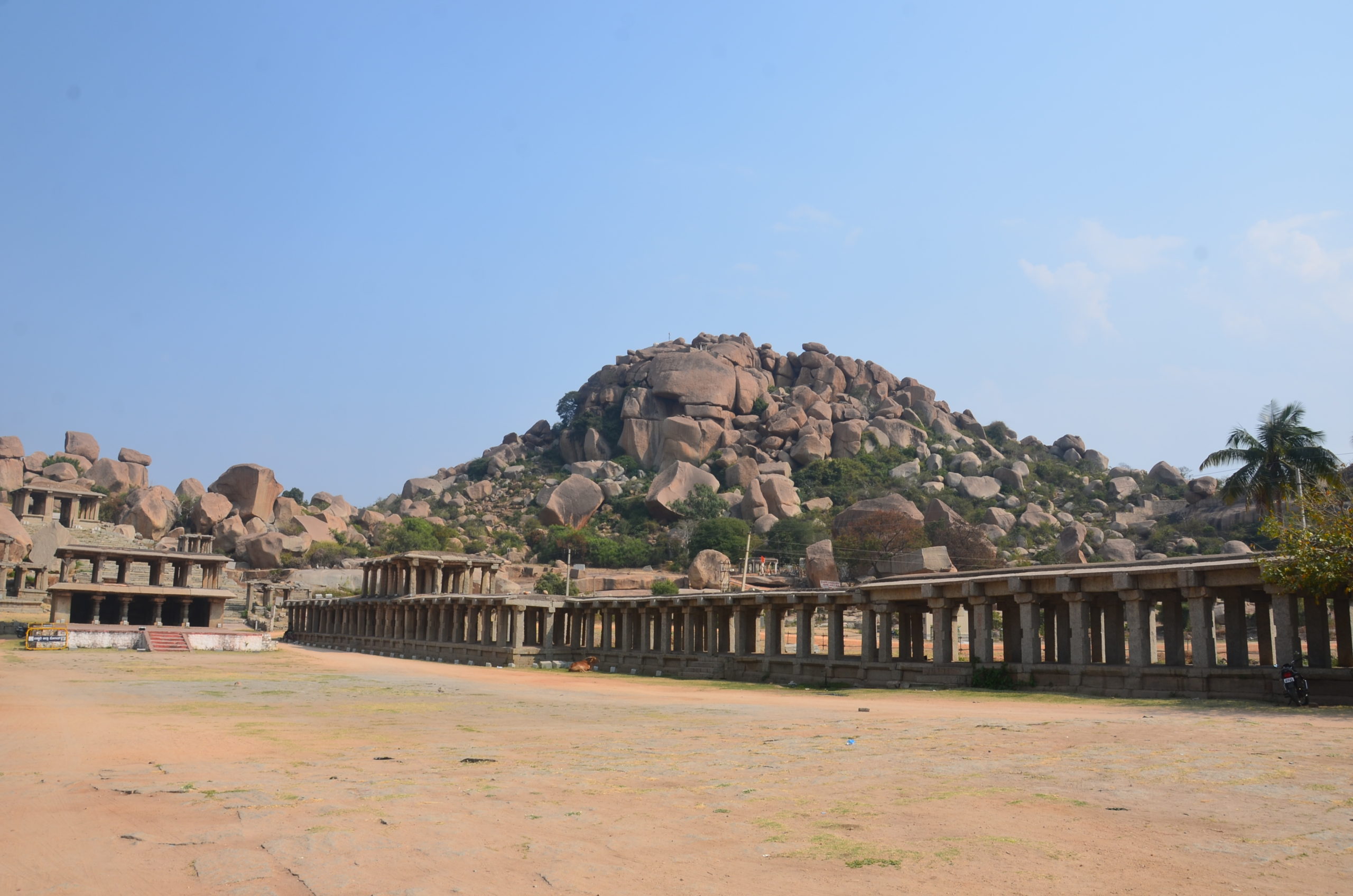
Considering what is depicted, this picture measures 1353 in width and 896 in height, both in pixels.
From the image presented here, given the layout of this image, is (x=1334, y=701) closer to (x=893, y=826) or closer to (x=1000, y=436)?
(x=893, y=826)

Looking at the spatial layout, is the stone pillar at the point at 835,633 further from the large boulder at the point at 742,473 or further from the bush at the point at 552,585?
the large boulder at the point at 742,473

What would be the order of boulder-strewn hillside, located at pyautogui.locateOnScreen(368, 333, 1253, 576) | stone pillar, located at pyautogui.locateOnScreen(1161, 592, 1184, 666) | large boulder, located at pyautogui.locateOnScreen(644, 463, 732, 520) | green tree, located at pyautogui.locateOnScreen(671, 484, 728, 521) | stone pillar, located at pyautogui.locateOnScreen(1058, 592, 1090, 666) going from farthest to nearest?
large boulder, located at pyautogui.locateOnScreen(644, 463, 732, 520), green tree, located at pyautogui.locateOnScreen(671, 484, 728, 521), boulder-strewn hillside, located at pyautogui.locateOnScreen(368, 333, 1253, 576), stone pillar, located at pyautogui.locateOnScreen(1161, 592, 1184, 666), stone pillar, located at pyautogui.locateOnScreen(1058, 592, 1090, 666)

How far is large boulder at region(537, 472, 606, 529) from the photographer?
4045 inches

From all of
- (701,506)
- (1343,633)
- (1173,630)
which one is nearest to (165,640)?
(1173,630)

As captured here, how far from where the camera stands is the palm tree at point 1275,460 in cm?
4522

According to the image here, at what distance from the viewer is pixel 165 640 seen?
161 feet

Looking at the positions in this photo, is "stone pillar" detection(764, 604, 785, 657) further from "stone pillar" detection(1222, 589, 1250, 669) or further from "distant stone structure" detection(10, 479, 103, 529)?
"distant stone structure" detection(10, 479, 103, 529)

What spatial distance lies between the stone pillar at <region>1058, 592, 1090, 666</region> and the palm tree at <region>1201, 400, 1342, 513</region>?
2437 centimetres

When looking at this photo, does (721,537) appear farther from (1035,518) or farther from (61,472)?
(61,472)

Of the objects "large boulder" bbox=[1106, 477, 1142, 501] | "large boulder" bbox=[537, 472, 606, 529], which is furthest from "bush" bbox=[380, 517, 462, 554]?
"large boulder" bbox=[1106, 477, 1142, 501]

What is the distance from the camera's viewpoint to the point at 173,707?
20859 millimetres

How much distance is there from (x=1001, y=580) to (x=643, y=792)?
63.1ft

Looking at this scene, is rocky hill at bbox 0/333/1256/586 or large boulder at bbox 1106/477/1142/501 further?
large boulder at bbox 1106/477/1142/501

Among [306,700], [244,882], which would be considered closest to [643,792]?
[244,882]
